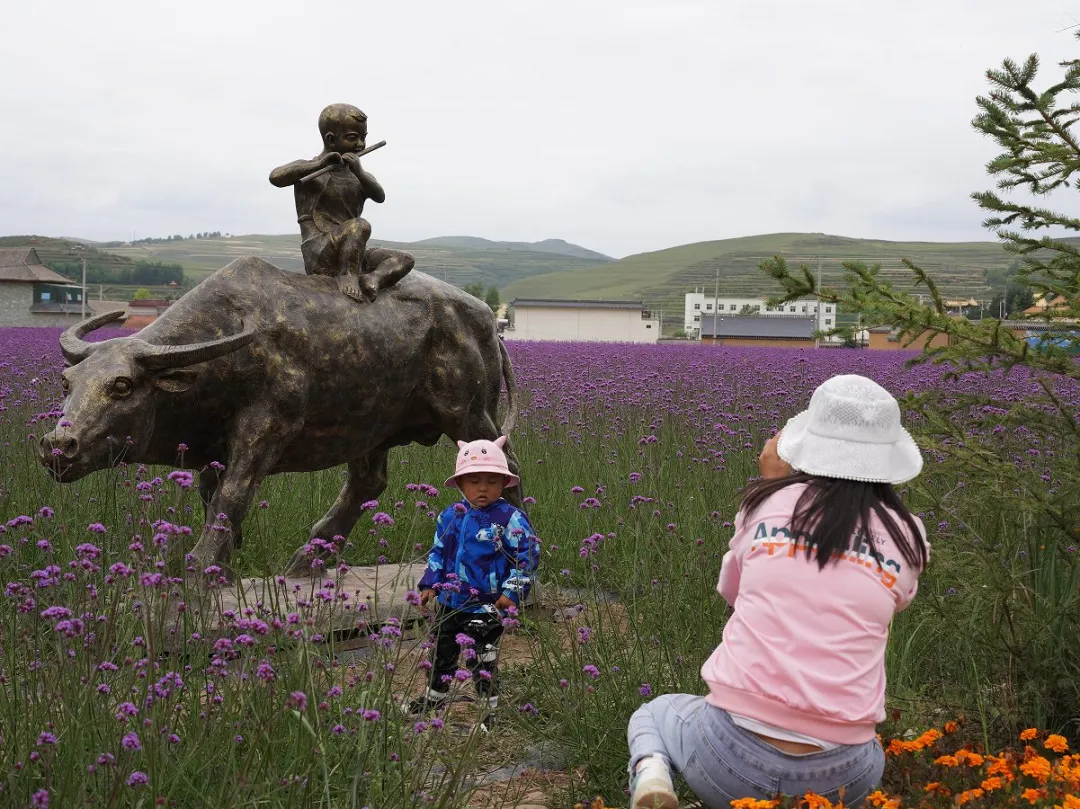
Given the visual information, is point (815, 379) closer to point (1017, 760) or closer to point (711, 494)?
point (711, 494)

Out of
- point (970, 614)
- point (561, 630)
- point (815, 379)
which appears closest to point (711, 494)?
point (561, 630)

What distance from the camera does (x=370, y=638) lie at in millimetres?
3393

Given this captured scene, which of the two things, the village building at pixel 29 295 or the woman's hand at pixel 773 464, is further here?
the village building at pixel 29 295

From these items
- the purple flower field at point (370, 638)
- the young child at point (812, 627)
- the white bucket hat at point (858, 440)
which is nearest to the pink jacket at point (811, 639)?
the young child at point (812, 627)

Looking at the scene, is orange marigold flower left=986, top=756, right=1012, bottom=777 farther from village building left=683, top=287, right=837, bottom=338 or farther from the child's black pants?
village building left=683, top=287, right=837, bottom=338

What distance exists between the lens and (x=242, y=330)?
490 centimetres

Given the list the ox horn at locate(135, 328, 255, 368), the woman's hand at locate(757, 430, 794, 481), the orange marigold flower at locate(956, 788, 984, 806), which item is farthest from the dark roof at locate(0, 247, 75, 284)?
the orange marigold flower at locate(956, 788, 984, 806)

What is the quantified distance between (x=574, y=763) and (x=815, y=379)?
9.02 metres

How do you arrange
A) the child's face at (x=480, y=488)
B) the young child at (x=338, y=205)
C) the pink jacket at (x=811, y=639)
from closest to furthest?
the pink jacket at (x=811, y=639)
the child's face at (x=480, y=488)
the young child at (x=338, y=205)

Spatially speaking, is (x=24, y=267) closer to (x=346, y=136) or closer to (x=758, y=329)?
(x=758, y=329)

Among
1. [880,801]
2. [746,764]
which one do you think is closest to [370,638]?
[746,764]

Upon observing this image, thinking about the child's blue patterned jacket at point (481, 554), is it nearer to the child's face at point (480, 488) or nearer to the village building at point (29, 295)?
the child's face at point (480, 488)

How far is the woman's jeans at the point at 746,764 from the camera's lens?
2768 millimetres

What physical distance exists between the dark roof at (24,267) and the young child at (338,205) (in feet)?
213
